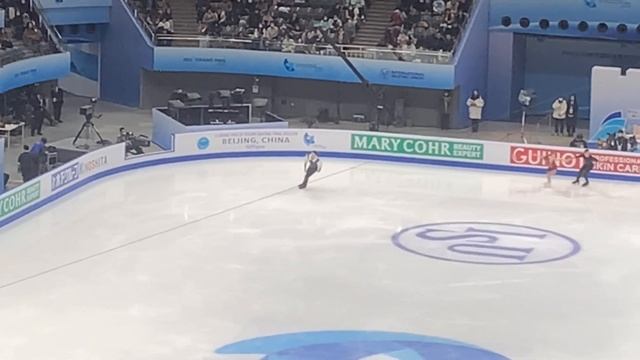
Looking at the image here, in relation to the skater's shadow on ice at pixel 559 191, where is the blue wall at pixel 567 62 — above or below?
above

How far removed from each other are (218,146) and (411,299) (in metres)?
13.2

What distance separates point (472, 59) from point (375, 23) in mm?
3347

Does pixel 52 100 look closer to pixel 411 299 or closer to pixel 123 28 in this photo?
pixel 123 28

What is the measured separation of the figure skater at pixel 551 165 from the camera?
27.5m

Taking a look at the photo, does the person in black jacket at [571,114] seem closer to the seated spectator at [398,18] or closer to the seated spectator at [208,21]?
the seated spectator at [398,18]

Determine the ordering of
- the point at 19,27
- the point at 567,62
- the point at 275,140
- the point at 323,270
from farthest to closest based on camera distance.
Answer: the point at 567,62 < the point at 19,27 < the point at 275,140 < the point at 323,270

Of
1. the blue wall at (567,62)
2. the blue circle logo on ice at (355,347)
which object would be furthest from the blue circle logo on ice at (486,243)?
the blue wall at (567,62)

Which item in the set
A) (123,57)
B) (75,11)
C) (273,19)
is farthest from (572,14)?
(75,11)

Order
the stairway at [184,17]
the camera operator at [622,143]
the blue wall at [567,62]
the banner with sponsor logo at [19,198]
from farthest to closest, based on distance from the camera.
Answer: the stairway at [184,17] < the blue wall at [567,62] < the camera operator at [622,143] < the banner with sponsor logo at [19,198]

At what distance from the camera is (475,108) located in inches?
1345

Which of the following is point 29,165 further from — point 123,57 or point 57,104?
point 123,57

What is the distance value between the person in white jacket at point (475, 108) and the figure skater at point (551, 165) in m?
6.06

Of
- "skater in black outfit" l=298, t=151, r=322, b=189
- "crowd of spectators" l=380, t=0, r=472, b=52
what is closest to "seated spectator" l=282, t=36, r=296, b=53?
"crowd of spectators" l=380, t=0, r=472, b=52

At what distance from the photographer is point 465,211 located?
79.6 feet
